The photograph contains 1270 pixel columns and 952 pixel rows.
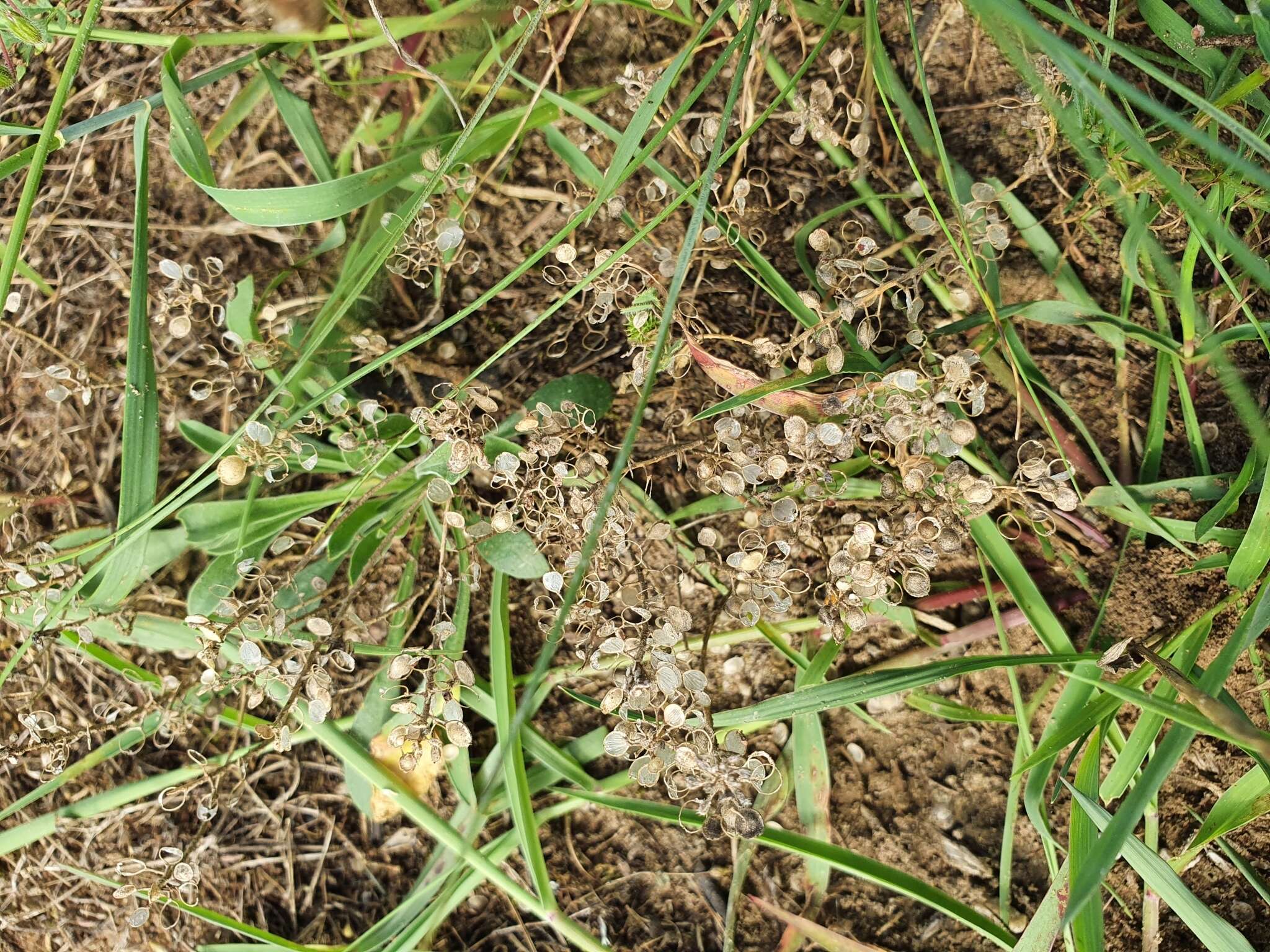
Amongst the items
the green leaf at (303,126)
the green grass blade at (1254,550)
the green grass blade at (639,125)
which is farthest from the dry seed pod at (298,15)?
the green grass blade at (1254,550)

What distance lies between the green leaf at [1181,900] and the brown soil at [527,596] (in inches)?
8.0

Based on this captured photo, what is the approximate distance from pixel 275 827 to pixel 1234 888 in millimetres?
1573

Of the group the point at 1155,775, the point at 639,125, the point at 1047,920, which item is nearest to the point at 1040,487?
the point at 1155,775

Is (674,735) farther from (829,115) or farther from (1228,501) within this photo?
(829,115)

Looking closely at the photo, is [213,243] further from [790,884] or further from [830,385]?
[790,884]

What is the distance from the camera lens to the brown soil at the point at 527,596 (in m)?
1.41

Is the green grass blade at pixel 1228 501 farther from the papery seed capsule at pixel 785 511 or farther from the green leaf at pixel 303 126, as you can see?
the green leaf at pixel 303 126

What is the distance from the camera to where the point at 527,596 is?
1.56m

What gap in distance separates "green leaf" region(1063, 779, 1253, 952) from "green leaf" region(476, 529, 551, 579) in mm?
810

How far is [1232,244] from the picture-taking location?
0.74 meters

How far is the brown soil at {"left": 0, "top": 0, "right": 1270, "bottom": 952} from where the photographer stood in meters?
1.41

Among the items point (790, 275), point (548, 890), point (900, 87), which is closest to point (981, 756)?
point (548, 890)

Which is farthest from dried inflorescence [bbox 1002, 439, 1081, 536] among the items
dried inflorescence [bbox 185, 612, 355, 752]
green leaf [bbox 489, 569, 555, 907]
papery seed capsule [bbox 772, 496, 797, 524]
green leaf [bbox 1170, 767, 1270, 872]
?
dried inflorescence [bbox 185, 612, 355, 752]

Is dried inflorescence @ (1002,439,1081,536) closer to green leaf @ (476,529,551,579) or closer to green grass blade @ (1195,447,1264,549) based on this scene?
green grass blade @ (1195,447,1264,549)
